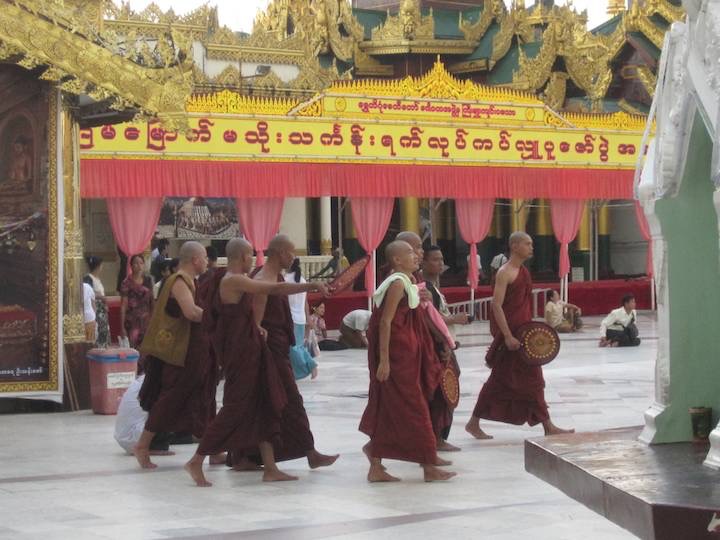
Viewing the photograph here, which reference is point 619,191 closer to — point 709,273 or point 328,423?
point 328,423

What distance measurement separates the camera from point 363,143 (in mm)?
20156

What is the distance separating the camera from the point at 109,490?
7.79 metres

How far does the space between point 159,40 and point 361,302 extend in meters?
11.2

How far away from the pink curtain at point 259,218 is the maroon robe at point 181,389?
10.4m

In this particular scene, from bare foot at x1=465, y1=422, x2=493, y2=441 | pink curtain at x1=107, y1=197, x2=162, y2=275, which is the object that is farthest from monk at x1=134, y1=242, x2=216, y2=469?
pink curtain at x1=107, y1=197, x2=162, y2=275

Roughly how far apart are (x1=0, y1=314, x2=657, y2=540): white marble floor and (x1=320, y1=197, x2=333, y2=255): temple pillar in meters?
16.3

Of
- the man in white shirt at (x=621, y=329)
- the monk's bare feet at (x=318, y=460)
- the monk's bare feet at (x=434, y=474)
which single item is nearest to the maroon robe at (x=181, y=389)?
the monk's bare feet at (x=318, y=460)

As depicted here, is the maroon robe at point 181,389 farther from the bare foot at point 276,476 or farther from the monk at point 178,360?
the bare foot at point 276,476

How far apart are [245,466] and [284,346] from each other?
0.87m

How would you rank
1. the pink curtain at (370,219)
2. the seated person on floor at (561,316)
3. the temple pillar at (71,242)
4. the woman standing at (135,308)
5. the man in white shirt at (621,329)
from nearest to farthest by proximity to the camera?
the temple pillar at (71,242), the woman standing at (135,308), the man in white shirt at (621,329), the pink curtain at (370,219), the seated person on floor at (561,316)

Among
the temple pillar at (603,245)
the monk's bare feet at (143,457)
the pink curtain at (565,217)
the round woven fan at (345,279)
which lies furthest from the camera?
the temple pillar at (603,245)

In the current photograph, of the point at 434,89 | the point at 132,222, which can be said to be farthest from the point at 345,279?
the point at 434,89

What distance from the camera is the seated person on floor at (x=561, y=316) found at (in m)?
21.3

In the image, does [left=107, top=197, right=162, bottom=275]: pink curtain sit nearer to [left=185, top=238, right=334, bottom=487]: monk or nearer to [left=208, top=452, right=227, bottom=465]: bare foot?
[left=208, top=452, right=227, bottom=465]: bare foot
